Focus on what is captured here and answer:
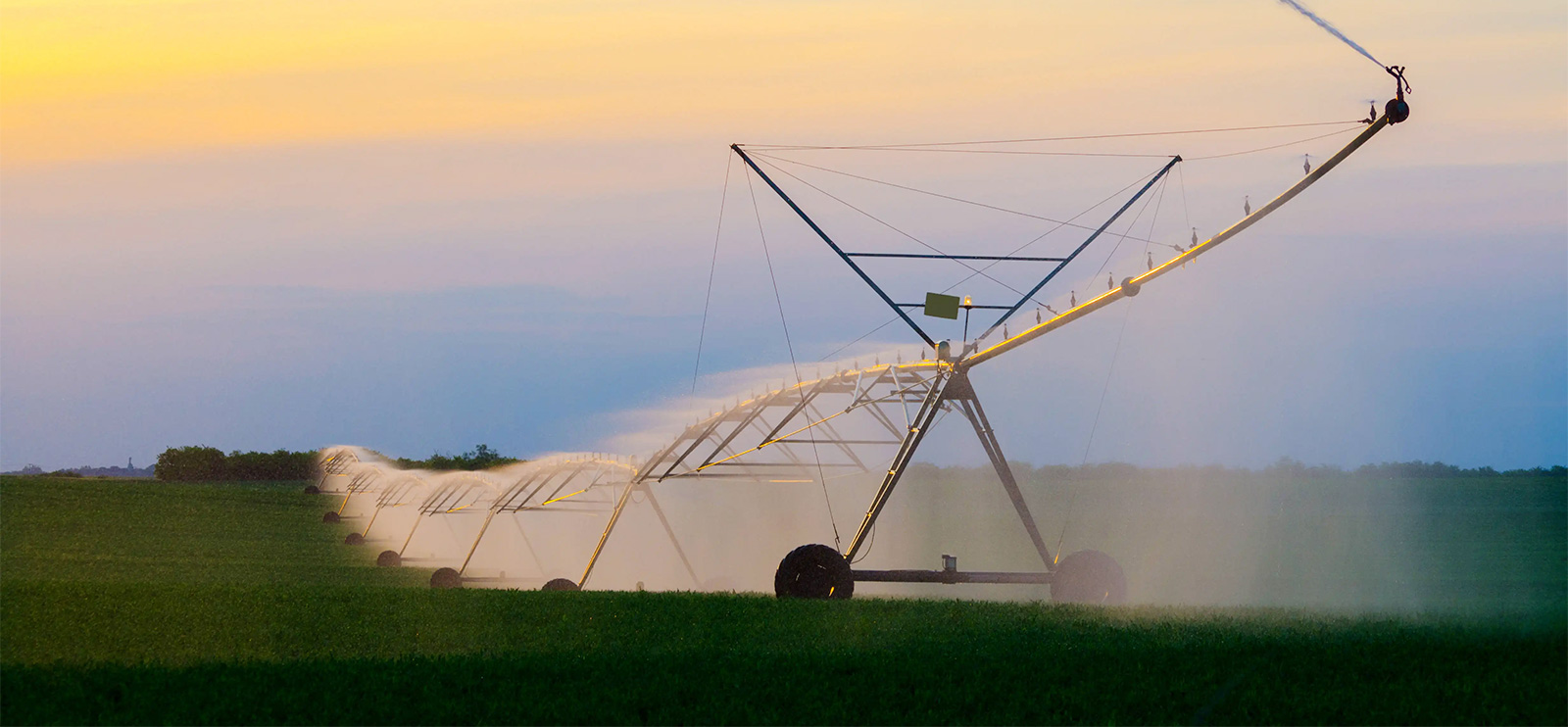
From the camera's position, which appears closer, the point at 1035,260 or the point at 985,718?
the point at 985,718

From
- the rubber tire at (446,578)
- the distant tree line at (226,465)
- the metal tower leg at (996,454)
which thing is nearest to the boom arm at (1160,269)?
the metal tower leg at (996,454)

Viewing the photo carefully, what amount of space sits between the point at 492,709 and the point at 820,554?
10.2m

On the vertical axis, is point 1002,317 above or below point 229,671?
above

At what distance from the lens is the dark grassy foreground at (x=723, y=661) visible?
1477 centimetres

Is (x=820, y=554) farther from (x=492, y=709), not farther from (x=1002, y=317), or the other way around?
→ (x=492, y=709)

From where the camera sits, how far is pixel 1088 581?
25828 mm

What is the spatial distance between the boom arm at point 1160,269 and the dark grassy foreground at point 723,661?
4727mm

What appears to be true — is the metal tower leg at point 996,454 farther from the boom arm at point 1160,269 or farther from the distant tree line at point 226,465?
the distant tree line at point 226,465

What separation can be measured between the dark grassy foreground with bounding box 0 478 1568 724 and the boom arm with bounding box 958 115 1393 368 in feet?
15.5

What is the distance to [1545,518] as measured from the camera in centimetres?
6844

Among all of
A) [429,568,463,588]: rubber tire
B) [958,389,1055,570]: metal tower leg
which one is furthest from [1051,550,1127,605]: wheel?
[429,568,463,588]: rubber tire

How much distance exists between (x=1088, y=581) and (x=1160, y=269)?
6114 mm

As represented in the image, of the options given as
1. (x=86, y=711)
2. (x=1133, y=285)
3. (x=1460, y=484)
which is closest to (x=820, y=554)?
(x=1133, y=285)

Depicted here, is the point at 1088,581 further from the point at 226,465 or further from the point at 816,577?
the point at 226,465
